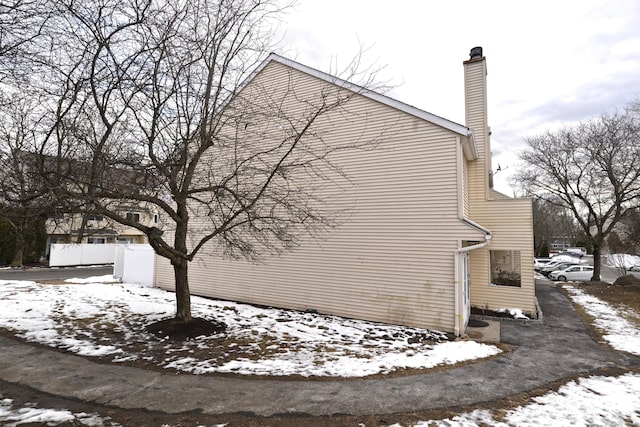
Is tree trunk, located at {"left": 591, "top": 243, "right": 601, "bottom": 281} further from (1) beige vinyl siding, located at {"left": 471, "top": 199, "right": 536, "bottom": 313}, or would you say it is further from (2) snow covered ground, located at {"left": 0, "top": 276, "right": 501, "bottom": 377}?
(2) snow covered ground, located at {"left": 0, "top": 276, "right": 501, "bottom": 377}

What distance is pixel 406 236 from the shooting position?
29.4ft

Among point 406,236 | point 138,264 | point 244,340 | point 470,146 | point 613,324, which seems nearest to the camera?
point 244,340

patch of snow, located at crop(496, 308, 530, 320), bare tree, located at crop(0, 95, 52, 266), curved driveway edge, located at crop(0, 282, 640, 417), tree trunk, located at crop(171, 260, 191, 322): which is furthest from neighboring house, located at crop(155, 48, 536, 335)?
bare tree, located at crop(0, 95, 52, 266)

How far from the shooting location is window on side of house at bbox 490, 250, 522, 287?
10766 millimetres

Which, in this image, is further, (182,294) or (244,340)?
(182,294)

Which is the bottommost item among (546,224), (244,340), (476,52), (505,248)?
(244,340)

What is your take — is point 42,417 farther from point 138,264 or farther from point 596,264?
point 596,264

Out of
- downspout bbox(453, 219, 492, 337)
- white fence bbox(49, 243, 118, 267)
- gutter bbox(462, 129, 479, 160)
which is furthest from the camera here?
white fence bbox(49, 243, 118, 267)

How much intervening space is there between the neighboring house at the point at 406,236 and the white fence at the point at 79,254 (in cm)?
2023

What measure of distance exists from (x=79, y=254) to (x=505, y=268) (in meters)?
29.0

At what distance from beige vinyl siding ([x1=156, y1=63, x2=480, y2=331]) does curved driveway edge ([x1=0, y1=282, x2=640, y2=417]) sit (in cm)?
255

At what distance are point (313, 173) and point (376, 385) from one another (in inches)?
257

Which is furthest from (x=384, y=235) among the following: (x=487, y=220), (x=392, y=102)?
(x=487, y=220)

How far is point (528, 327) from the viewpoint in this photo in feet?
31.0
